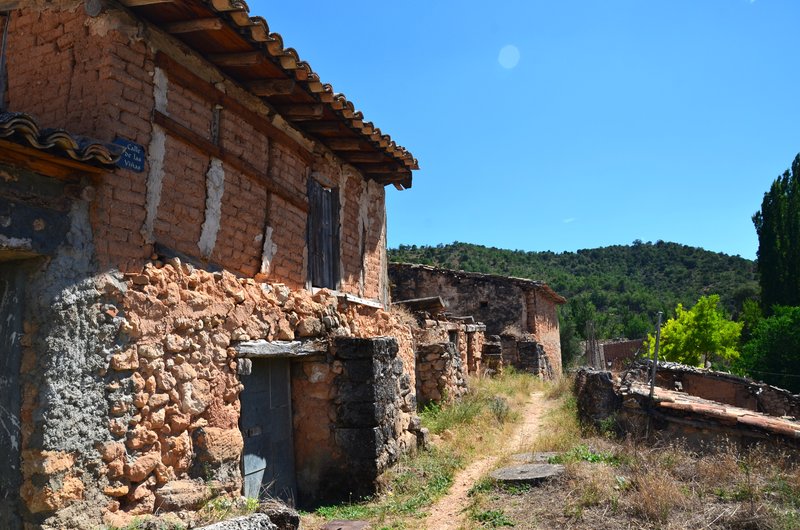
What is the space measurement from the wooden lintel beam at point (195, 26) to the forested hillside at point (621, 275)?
3182 centimetres

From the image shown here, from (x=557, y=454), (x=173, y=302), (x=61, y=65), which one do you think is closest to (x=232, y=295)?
(x=173, y=302)

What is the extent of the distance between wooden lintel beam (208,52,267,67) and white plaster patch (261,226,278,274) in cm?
175

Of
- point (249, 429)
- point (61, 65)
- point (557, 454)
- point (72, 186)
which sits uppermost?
point (61, 65)

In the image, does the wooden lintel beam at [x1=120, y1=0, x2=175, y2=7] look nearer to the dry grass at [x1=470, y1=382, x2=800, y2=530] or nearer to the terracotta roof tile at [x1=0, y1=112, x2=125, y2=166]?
the terracotta roof tile at [x1=0, y1=112, x2=125, y2=166]

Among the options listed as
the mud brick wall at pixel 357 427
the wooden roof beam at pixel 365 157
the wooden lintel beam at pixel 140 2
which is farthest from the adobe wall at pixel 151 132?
the wooden roof beam at pixel 365 157

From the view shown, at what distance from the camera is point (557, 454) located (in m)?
7.76

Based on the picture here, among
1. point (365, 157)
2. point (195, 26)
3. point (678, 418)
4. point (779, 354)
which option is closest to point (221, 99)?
point (195, 26)

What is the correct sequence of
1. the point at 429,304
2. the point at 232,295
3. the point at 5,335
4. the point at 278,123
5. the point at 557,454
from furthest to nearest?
the point at 429,304 < the point at 557,454 < the point at 278,123 < the point at 232,295 < the point at 5,335

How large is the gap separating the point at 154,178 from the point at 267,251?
1720 mm

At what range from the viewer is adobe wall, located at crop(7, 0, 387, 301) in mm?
4719

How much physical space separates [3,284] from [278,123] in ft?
11.5

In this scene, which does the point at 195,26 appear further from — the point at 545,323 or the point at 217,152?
the point at 545,323

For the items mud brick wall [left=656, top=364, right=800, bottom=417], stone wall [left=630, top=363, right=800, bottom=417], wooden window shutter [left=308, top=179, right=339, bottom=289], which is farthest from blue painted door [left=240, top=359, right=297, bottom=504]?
mud brick wall [left=656, top=364, right=800, bottom=417]

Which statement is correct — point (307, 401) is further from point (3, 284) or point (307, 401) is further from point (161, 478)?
point (3, 284)
